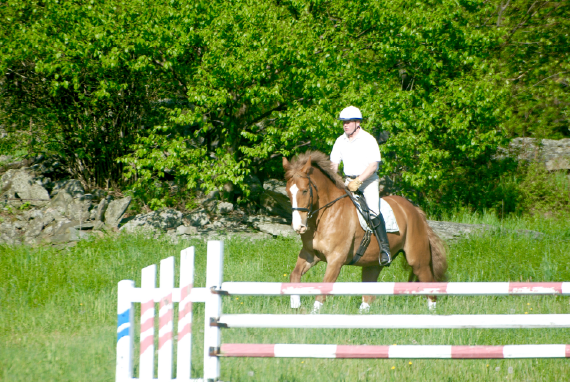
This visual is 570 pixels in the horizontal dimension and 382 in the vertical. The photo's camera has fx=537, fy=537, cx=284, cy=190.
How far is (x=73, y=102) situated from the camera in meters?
14.8

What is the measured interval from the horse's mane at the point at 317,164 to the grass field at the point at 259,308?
5.30 feet

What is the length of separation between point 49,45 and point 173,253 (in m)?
5.61

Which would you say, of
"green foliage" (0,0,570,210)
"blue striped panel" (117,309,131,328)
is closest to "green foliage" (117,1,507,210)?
"green foliage" (0,0,570,210)

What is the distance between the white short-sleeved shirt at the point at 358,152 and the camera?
706cm

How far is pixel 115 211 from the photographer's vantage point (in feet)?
44.3

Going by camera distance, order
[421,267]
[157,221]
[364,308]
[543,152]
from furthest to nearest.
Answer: [543,152], [157,221], [421,267], [364,308]

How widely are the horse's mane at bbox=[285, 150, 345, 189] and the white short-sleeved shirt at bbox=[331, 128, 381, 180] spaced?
0.77ft

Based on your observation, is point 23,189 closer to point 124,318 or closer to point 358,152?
point 358,152

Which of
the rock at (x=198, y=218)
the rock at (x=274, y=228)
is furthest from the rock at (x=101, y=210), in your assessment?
the rock at (x=274, y=228)

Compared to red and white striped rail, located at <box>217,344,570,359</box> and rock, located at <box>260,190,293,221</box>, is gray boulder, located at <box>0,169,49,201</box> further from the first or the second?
red and white striped rail, located at <box>217,344,570,359</box>

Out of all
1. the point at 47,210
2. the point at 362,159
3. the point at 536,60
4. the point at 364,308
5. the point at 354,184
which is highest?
the point at 536,60

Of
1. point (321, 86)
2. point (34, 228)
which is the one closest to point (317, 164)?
point (321, 86)

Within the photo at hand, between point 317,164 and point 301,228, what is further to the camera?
point 317,164

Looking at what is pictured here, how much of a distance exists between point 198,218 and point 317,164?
23.9 feet
